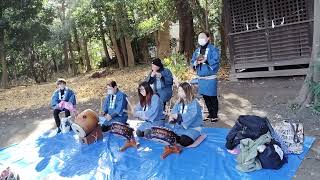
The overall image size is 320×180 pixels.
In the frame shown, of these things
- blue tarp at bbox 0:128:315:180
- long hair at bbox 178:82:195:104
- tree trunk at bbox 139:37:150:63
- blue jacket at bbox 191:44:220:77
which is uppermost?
tree trunk at bbox 139:37:150:63

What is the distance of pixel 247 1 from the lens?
10203 mm

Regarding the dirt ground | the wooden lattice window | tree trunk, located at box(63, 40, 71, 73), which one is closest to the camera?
the dirt ground

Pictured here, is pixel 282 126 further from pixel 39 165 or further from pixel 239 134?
pixel 39 165

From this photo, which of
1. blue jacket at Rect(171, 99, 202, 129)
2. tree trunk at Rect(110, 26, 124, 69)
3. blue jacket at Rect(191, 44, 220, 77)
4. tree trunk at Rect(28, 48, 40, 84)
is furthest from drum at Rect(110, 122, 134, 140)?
tree trunk at Rect(28, 48, 40, 84)

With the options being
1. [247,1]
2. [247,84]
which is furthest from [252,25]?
[247,84]

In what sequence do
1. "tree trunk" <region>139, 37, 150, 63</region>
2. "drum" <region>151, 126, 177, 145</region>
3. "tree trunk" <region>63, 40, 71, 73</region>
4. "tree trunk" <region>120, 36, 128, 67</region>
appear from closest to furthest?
"drum" <region>151, 126, 177, 145</region>
"tree trunk" <region>120, 36, 128, 67</region>
"tree trunk" <region>139, 37, 150, 63</region>
"tree trunk" <region>63, 40, 71, 73</region>

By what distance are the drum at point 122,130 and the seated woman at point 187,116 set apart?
2.57 feet

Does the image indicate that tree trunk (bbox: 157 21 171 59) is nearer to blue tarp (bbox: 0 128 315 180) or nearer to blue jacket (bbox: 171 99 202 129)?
blue tarp (bbox: 0 128 315 180)

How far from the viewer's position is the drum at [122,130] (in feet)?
19.7

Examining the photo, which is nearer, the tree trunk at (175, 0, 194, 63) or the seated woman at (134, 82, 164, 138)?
the seated woman at (134, 82, 164, 138)

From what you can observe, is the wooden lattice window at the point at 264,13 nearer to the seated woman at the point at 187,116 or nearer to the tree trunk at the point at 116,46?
the seated woman at the point at 187,116

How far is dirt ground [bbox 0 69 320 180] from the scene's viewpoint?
588 cm

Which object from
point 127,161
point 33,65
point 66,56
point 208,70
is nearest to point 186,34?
point 208,70

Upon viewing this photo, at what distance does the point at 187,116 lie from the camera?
5520 mm
